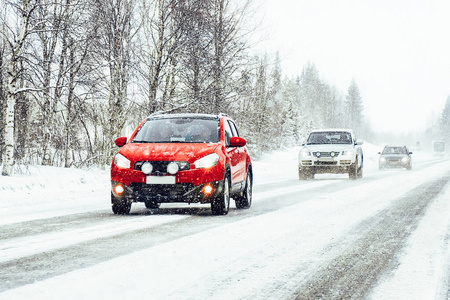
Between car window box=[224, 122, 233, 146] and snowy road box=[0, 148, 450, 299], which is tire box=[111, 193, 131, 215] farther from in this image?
car window box=[224, 122, 233, 146]

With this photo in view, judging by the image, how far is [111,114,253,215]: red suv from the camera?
8.32 meters

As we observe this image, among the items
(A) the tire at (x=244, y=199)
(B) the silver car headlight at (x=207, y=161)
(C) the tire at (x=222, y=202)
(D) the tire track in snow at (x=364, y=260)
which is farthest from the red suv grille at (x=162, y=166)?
(D) the tire track in snow at (x=364, y=260)

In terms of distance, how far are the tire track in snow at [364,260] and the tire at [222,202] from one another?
2.11 m

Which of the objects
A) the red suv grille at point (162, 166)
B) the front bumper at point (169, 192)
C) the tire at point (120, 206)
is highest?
the red suv grille at point (162, 166)

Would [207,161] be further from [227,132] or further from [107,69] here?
[107,69]

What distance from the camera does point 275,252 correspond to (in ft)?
17.7

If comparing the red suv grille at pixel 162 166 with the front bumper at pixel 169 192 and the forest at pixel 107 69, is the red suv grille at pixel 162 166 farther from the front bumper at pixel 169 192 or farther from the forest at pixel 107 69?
the forest at pixel 107 69

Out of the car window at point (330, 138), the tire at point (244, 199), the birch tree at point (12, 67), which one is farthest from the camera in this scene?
the car window at point (330, 138)

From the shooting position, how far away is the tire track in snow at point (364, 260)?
12.7 ft

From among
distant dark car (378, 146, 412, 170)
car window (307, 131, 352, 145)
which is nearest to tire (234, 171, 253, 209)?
car window (307, 131, 352, 145)

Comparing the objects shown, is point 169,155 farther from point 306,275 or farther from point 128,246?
point 306,275

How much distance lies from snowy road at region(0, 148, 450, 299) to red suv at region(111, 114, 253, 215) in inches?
12.1

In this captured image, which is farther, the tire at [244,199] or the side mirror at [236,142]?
the tire at [244,199]

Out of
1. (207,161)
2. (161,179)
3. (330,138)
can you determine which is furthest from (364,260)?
(330,138)
